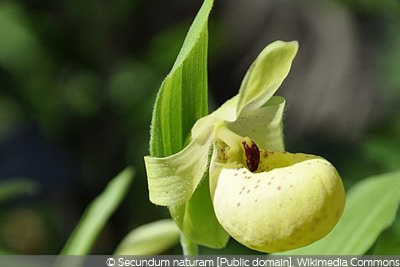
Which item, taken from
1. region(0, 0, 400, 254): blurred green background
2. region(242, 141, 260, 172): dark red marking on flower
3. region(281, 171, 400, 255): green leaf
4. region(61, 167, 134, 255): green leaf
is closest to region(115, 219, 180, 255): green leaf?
region(61, 167, 134, 255): green leaf

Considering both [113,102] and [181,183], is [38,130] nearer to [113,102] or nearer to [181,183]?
[113,102]

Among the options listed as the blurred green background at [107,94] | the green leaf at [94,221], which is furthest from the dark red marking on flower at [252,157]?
the blurred green background at [107,94]

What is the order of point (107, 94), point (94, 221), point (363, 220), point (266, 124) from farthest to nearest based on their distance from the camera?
point (107, 94) < point (94, 221) < point (363, 220) < point (266, 124)

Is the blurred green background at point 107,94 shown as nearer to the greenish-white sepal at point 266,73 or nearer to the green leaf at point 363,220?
the green leaf at point 363,220

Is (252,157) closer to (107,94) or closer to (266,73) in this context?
(266,73)

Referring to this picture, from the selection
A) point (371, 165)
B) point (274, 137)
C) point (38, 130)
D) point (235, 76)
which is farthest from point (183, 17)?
point (274, 137)

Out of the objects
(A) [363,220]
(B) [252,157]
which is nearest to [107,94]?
(A) [363,220]

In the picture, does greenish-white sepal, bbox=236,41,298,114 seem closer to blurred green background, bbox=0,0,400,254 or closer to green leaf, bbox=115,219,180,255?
green leaf, bbox=115,219,180,255
